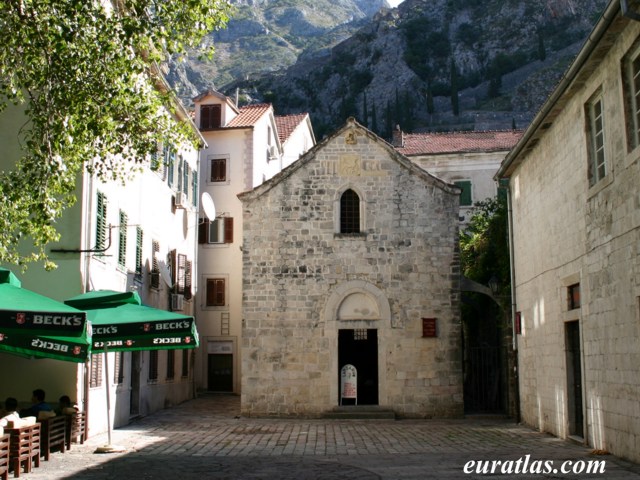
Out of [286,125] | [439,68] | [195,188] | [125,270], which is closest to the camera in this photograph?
[125,270]

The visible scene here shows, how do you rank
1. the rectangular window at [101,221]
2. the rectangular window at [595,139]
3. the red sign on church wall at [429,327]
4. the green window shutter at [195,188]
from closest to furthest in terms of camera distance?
the rectangular window at [595,139], the rectangular window at [101,221], the red sign on church wall at [429,327], the green window shutter at [195,188]

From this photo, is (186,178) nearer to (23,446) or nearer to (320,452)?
(320,452)

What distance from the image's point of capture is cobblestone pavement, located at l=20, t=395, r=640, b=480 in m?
11.3

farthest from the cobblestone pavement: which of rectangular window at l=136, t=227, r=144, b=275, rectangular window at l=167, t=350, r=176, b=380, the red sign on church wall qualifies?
rectangular window at l=136, t=227, r=144, b=275

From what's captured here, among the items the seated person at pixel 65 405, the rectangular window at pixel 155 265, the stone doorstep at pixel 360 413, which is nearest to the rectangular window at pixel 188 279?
the rectangular window at pixel 155 265

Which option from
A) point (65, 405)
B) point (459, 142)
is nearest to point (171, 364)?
point (65, 405)

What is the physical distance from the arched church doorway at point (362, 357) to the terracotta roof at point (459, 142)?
1625cm

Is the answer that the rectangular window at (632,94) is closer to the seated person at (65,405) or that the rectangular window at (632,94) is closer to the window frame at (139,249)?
the seated person at (65,405)

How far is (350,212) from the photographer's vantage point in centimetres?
2339

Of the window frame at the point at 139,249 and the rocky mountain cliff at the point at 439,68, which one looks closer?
the window frame at the point at 139,249

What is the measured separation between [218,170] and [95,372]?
733 inches

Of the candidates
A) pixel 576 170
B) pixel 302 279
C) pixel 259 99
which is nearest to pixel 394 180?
pixel 302 279

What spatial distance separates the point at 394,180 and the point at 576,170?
29.6 feet

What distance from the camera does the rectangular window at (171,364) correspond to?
25.0 m
